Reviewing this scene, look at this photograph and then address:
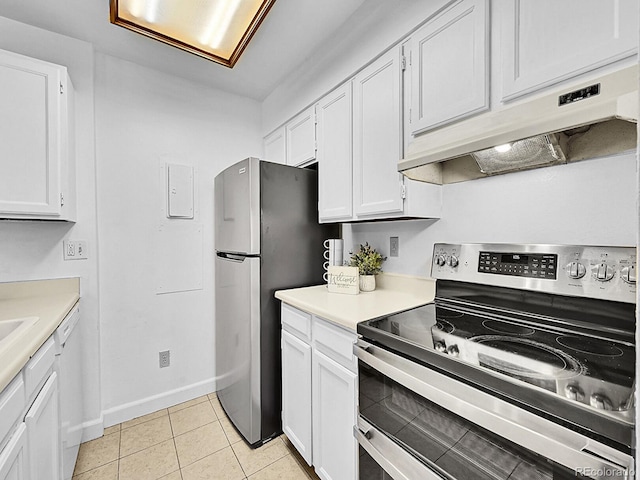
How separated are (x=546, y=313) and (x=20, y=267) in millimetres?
2652

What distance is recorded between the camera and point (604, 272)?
38.8 inches

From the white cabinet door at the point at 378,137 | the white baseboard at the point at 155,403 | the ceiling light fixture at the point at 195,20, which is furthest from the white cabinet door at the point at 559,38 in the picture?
the white baseboard at the point at 155,403

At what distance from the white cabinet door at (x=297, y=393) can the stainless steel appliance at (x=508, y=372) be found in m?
0.41

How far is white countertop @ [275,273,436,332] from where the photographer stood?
4.23 feet

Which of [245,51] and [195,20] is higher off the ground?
[245,51]

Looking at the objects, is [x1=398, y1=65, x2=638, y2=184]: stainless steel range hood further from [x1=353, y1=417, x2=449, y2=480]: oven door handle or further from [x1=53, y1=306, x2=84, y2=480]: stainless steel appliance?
[x1=53, y1=306, x2=84, y2=480]: stainless steel appliance

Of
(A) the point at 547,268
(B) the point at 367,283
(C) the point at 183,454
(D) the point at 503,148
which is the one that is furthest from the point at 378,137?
(C) the point at 183,454

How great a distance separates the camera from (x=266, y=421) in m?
1.79

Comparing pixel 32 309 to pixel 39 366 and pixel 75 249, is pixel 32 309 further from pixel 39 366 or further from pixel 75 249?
pixel 39 366

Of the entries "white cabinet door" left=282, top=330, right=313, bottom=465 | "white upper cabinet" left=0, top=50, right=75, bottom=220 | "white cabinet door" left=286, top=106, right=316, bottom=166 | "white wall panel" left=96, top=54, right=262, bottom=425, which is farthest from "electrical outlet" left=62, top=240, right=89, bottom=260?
"white cabinet door" left=286, top=106, right=316, bottom=166

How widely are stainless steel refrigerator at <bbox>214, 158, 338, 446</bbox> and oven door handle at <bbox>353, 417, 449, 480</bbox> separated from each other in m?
0.79

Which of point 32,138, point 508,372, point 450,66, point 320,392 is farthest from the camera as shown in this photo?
point 32,138

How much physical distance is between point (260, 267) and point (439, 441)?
1.21 meters

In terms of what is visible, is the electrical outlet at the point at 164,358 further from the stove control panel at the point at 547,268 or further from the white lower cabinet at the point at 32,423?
the stove control panel at the point at 547,268
